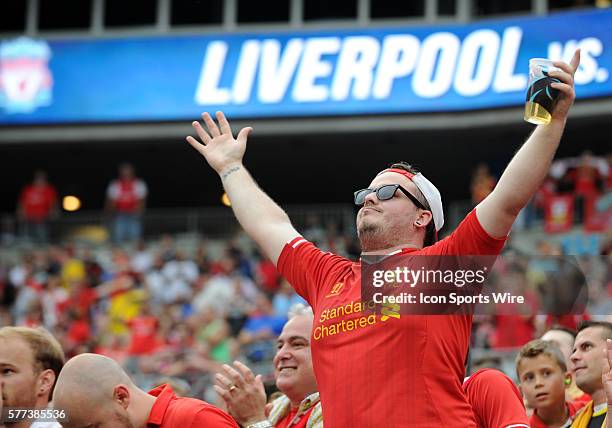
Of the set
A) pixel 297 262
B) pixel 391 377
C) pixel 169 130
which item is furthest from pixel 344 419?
pixel 169 130

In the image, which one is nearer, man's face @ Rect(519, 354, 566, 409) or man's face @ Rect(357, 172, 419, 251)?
man's face @ Rect(357, 172, 419, 251)

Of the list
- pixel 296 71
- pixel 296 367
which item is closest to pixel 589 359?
pixel 296 367

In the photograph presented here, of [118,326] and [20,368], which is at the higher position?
[118,326]

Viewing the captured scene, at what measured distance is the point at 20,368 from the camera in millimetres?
4859

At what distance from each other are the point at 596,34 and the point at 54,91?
9794 millimetres

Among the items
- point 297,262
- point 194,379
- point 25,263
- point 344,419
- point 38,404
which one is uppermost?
point 25,263

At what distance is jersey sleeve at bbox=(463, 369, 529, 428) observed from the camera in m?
4.37

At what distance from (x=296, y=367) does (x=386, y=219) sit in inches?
48.2

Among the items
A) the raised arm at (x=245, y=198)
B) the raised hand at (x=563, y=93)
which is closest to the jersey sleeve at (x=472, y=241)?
the raised hand at (x=563, y=93)

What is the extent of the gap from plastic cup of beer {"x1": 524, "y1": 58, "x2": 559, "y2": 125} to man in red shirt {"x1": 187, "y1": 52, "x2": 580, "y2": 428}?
2 cm

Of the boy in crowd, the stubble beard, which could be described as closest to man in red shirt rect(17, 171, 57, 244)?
the boy in crowd

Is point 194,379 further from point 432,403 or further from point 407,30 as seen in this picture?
point 407,30

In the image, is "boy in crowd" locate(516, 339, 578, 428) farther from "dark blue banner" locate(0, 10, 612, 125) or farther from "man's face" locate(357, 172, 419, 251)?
"dark blue banner" locate(0, 10, 612, 125)

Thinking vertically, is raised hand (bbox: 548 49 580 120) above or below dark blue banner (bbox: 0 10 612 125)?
below
